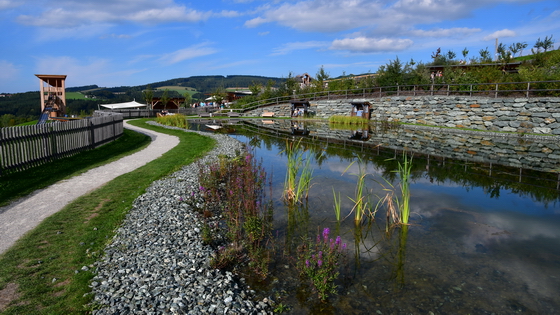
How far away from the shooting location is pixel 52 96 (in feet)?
100

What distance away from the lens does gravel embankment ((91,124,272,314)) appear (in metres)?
4.09

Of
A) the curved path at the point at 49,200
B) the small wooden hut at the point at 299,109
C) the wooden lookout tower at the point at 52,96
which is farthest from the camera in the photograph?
the small wooden hut at the point at 299,109

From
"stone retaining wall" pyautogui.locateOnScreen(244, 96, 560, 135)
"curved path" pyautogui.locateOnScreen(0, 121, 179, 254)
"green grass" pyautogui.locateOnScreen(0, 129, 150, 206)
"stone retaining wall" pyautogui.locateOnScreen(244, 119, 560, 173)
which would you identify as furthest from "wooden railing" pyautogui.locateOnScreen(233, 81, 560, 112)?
"green grass" pyautogui.locateOnScreen(0, 129, 150, 206)

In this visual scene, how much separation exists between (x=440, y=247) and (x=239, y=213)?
394 cm

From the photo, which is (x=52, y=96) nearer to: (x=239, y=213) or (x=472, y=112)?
(x=239, y=213)

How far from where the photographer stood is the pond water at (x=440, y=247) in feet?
15.6

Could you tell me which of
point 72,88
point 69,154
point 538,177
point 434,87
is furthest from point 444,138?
point 72,88

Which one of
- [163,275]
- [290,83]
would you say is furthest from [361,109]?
[163,275]

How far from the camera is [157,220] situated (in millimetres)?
6777

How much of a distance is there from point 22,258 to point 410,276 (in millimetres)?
5972

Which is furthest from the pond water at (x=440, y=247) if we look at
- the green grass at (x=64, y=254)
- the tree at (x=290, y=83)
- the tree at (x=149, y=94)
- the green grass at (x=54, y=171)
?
the tree at (x=149, y=94)

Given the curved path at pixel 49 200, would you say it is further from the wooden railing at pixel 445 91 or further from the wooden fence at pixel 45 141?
the wooden railing at pixel 445 91

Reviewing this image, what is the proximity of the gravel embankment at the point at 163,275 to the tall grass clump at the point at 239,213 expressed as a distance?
0.44m

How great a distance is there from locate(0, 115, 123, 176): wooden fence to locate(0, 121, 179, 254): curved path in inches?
73.2
